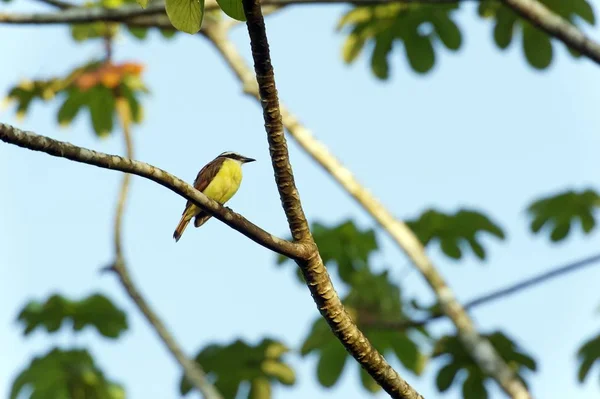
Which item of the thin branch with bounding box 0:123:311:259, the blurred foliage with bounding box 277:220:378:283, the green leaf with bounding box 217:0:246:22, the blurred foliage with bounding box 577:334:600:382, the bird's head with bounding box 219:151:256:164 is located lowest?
the thin branch with bounding box 0:123:311:259

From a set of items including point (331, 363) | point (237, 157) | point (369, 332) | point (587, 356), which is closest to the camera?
point (237, 157)

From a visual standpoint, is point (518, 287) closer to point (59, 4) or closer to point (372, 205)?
point (372, 205)

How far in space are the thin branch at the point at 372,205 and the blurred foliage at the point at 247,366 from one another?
2.01 m

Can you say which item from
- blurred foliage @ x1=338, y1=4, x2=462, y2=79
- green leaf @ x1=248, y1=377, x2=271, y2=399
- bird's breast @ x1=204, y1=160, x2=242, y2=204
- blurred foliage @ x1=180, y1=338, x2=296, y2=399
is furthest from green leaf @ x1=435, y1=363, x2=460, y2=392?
bird's breast @ x1=204, y1=160, x2=242, y2=204

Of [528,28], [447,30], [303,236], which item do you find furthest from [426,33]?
[303,236]

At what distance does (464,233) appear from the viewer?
11484 mm

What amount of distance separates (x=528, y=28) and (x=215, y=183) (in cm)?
457

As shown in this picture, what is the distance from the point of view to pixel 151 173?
14.4 feet

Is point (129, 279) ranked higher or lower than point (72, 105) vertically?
lower

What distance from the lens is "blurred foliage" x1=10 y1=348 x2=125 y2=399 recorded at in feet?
36.3

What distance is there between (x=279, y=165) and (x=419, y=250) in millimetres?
5900

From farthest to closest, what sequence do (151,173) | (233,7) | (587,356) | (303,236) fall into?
1. (587,356)
2. (303,236)
3. (151,173)
4. (233,7)

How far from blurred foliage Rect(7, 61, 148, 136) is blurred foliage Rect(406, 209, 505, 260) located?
11.3ft

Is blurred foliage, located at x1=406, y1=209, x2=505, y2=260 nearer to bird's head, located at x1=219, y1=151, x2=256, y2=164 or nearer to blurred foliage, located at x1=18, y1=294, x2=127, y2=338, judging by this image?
blurred foliage, located at x1=18, y1=294, x2=127, y2=338
